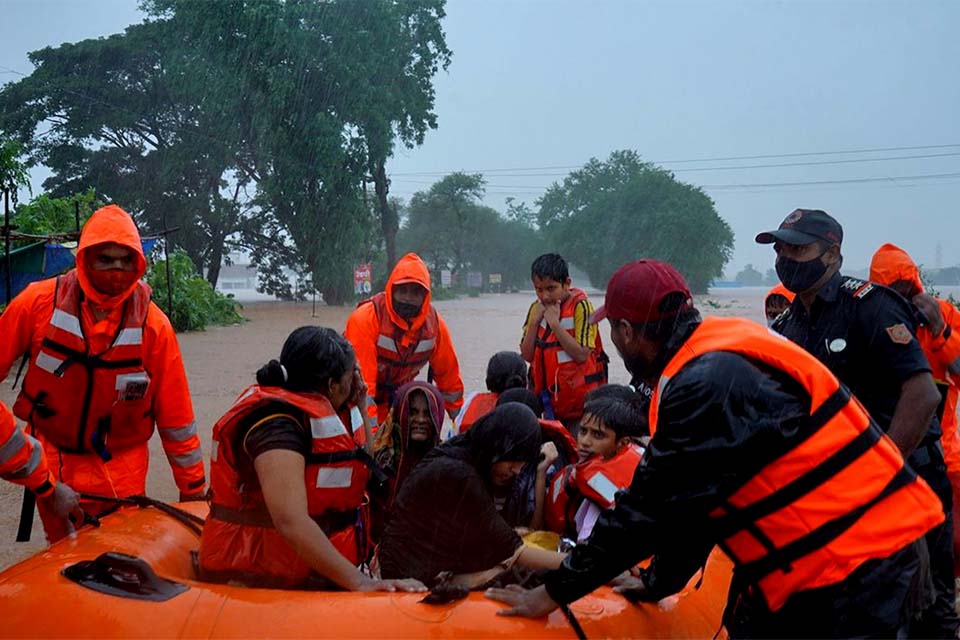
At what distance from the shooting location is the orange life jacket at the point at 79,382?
3027 mm

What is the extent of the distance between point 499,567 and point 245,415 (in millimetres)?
898

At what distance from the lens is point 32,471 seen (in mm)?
2631

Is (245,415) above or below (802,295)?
below

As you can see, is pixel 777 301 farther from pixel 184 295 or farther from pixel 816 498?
pixel 184 295

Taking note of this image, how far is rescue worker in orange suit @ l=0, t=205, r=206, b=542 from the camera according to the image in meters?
3.04

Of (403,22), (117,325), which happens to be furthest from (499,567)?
(403,22)

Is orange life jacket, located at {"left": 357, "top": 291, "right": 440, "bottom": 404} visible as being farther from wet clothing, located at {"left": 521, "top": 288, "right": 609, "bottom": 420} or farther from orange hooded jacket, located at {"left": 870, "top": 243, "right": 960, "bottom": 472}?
orange hooded jacket, located at {"left": 870, "top": 243, "right": 960, "bottom": 472}

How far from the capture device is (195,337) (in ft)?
58.9

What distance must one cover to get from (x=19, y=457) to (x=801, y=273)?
8.87 ft

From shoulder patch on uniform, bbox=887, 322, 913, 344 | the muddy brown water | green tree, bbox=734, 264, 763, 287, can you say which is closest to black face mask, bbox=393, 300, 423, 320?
shoulder patch on uniform, bbox=887, 322, 913, 344

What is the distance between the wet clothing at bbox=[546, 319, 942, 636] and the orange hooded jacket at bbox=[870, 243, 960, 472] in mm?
1875

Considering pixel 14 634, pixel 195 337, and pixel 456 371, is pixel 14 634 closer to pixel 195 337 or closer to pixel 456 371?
pixel 456 371

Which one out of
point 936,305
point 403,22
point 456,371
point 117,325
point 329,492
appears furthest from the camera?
point 403,22

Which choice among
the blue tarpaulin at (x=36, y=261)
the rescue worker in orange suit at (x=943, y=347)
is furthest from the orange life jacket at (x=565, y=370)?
the blue tarpaulin at (x=36, y=261)
